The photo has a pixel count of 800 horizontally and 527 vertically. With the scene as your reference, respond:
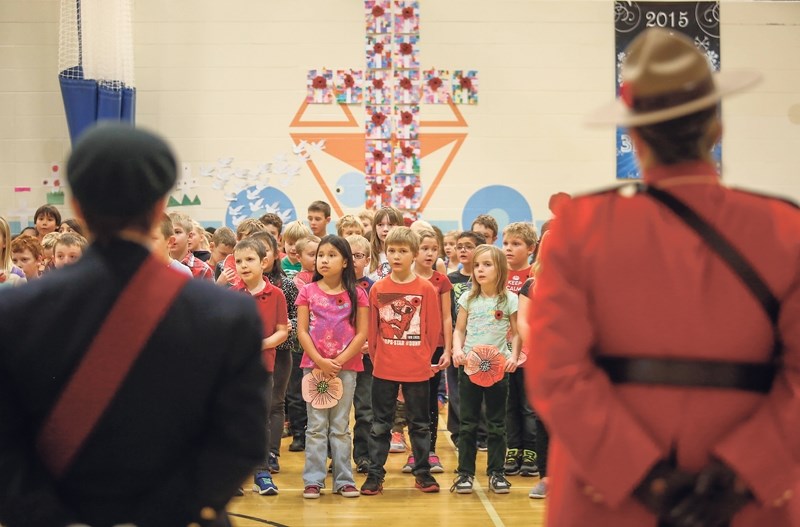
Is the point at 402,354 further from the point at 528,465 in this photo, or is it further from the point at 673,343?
the point at 673,343

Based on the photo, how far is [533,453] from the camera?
5582 millimetres

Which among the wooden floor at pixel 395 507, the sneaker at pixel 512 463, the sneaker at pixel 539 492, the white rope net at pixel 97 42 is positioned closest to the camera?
the wooden floor at pixel 395 507

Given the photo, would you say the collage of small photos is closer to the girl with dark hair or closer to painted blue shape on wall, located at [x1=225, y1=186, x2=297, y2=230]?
painted blue shape on wall, located at [x1=225, y1=186, x2=297, y2=230]

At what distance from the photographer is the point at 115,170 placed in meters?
1.59

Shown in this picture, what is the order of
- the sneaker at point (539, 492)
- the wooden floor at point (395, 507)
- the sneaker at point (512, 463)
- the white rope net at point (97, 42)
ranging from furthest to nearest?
the white rope net at point (97, 42), the sneaker at point (512, 463), the sneaker at point (539, 492), the wooden floor at point (395, 507)

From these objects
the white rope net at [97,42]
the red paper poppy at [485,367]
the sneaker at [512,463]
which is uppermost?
the white rope net at [97,42]

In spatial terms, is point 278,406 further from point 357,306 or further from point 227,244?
point 227,244

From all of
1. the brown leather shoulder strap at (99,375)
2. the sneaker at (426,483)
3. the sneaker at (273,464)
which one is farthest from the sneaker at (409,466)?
the brown leather shoulder strap at (99,375)

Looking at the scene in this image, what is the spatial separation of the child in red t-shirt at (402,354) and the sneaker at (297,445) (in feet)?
4.05

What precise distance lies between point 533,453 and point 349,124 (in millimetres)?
5100

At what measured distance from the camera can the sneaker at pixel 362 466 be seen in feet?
17.9

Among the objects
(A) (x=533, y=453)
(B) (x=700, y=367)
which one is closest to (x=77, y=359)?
(B) (x=700, y=367)

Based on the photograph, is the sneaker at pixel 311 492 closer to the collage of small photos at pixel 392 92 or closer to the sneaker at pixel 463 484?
the sneaker at pixel 463 484

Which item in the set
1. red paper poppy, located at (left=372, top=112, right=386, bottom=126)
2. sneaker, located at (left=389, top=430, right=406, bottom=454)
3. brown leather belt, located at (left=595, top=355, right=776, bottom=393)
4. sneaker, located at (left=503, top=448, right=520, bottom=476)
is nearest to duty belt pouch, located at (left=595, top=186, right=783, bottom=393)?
brown leather belt, located at (left=595, top=355, right=776, bottom=393)
